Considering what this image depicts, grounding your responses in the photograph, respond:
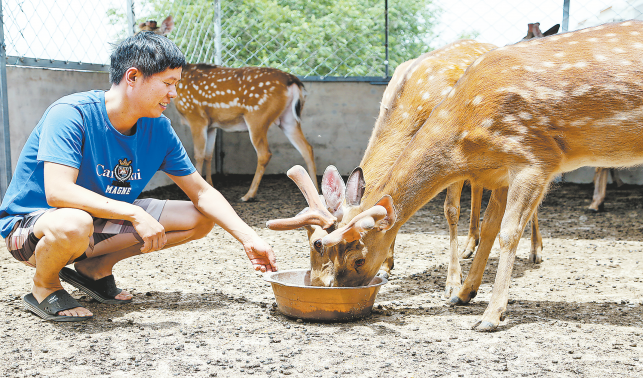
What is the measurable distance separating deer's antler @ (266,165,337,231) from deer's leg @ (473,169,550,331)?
2.57 feet

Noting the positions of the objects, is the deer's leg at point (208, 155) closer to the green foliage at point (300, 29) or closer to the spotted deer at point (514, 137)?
the green foliage at point (300, 29)

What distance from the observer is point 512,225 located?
2.73 metres

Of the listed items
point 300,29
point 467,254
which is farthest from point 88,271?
point 300,29

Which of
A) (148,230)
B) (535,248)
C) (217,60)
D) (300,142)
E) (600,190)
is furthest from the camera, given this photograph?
(217,60)

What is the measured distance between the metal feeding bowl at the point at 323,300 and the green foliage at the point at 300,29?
472 cm

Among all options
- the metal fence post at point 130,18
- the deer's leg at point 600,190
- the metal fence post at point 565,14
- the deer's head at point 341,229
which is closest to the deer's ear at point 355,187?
the deer's head at point 341,229

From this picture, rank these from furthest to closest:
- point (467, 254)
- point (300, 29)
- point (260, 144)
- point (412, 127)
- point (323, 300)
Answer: point (300, 29) → point (260, 144) → point (467, 254) → point (412, 127) → point (323, 300)

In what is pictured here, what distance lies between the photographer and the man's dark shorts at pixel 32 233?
2.58 m

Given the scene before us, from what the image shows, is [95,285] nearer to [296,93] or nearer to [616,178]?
[296,93]

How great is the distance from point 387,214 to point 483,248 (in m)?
0.76

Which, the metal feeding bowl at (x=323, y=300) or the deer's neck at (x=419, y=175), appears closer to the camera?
the metal feeding bowl at (x=323, y=300)

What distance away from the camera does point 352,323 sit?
108 inches

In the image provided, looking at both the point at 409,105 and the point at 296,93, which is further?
the point at 296,93

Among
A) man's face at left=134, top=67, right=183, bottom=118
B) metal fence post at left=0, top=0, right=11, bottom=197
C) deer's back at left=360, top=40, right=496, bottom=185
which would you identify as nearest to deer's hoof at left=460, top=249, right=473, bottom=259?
deer's back at left=360, top=40, right=496, bottom=185
